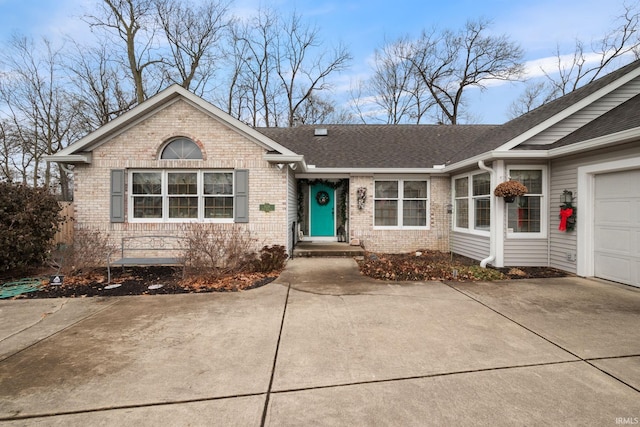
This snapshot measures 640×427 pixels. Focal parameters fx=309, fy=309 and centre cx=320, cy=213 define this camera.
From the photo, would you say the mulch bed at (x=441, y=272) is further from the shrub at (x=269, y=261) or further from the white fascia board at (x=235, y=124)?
the white fascia board at (x=235, y=124)

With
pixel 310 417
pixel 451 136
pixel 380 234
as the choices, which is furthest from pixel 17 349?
pixel 451 136

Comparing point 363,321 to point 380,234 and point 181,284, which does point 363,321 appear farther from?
point 380,234

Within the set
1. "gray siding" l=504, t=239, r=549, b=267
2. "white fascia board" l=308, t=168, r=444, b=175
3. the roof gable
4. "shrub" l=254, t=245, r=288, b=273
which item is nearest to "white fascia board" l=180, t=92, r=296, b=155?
the roof gable

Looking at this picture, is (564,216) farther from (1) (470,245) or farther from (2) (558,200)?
(1) (470,245)

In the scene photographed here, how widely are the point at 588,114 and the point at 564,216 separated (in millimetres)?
2813

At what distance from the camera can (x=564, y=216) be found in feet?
22.9

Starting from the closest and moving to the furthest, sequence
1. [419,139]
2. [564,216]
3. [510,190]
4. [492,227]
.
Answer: [564,216], [510,190], [492,227], [419,139]

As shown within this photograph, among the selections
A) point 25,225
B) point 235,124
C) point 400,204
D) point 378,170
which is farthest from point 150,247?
point 400,204

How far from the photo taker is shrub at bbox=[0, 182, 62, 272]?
6.64 metres

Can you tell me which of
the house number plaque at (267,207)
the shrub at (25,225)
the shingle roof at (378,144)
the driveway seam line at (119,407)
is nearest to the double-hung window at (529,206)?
the shingle roof at (378,144)

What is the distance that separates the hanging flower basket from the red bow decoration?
2.83ft

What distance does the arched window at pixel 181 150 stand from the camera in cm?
849

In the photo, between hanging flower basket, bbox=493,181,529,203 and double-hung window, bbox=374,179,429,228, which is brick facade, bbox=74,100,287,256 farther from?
hanging flower basket, bbox=493,181,529,203

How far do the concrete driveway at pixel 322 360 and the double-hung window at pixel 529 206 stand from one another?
8.42ft
